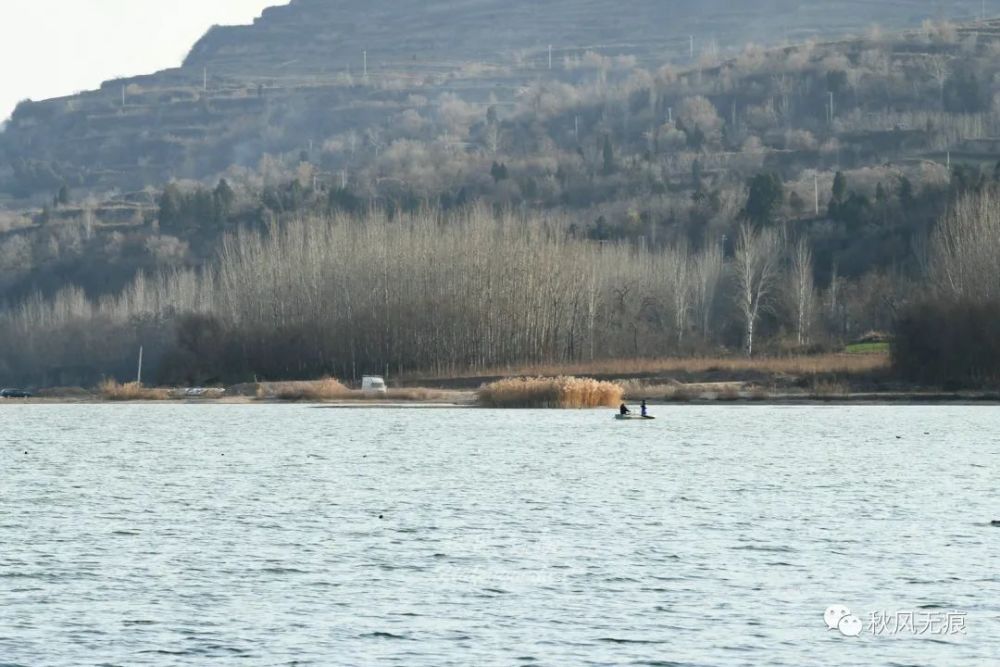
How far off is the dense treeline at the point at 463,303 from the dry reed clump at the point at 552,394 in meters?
16.6

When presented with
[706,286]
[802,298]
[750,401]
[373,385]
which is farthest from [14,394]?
[750,401]

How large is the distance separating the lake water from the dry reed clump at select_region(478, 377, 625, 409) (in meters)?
20.3

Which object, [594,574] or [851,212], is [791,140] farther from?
[594,574]

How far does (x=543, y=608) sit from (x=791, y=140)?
17678 centimetres

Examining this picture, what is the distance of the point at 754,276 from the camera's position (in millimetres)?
111312

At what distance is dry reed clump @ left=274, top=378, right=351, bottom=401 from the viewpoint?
8791cm

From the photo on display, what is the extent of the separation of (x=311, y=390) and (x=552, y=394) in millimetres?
18713

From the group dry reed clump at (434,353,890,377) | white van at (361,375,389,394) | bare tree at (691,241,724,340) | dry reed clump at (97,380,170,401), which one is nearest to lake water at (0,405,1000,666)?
dry reed clump at (434,353,890,377)

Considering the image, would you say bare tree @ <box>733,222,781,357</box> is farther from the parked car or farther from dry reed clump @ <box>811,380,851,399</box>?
the parked car

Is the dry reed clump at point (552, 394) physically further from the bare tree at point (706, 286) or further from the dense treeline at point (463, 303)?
the bare tree at point (706, 286)

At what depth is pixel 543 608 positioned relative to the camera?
24.1 m

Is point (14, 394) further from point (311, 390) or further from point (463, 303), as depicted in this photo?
point (463, 303)

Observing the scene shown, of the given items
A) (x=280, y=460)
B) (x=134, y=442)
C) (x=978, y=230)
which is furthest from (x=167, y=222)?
(x=280, y=460)

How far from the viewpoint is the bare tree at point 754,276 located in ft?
333
